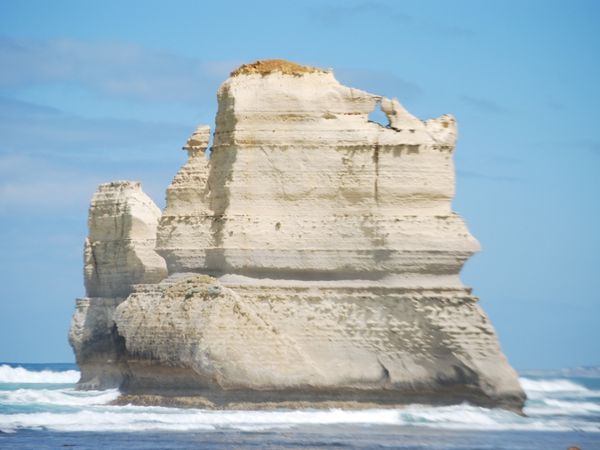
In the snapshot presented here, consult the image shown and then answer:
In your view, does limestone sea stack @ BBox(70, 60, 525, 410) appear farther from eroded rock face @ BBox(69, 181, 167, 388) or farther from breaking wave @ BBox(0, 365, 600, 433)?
eroded rock face @ BBox(69, 181, 167, 388)

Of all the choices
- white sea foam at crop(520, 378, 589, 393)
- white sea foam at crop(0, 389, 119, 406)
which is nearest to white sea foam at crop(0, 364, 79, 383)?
white sea foam at crop(0, 389, 119, 406)

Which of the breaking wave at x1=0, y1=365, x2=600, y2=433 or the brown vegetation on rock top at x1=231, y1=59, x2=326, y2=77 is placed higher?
the brown vegetation on rock top at x1=231, y1=59, x2=326, y2=77

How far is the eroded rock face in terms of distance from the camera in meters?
59.2

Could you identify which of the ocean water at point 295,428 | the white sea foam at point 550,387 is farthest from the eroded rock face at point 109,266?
Result: the white sea foam at point 550,387

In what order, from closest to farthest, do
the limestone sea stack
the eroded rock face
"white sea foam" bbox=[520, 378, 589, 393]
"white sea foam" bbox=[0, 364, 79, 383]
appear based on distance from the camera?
the limestone sea stack < the eroded rock face < "white sea foam" bbox=[520, 378, 589, 393] < "white sea foam" bbox=[0, 364, 79, 383]

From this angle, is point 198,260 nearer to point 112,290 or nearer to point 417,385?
point 417,385

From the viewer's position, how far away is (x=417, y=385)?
4697cm

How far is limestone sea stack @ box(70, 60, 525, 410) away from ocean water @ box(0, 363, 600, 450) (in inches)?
30.8

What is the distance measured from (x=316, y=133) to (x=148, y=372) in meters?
7.25

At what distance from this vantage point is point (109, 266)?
60688mm

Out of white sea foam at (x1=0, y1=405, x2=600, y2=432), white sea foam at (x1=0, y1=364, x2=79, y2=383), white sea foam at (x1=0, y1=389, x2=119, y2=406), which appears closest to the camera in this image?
white sea foam at (x1=0, y1=405, x2=600, y2=432)

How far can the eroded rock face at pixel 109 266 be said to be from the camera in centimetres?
5925

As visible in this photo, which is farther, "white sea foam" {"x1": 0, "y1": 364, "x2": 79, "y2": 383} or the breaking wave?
"white sea foam" {"x1": 0, "y1": 364, "x2": 79, "y2": 383}

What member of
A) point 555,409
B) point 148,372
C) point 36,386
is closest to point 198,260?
point 148,372
